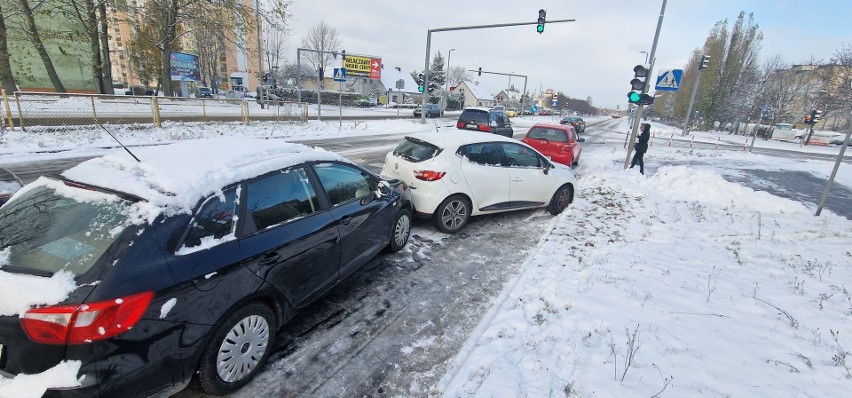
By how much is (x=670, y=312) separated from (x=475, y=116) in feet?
47.0

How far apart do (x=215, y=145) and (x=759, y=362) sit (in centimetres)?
501

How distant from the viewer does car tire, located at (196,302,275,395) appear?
2.44m

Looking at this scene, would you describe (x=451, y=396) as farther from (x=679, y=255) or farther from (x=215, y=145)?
(x=679, y=255)

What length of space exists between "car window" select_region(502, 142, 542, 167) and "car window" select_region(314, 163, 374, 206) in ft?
9.96

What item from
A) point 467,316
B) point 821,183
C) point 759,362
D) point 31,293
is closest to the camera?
point 31,293

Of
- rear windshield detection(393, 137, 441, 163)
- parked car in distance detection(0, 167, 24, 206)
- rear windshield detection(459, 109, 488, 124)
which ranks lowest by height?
parked car in distance detection(0, 167, 24, 206)

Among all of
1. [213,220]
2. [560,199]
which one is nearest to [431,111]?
[560,199]

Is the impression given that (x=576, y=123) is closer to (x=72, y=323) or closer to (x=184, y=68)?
(x=184, y=68)

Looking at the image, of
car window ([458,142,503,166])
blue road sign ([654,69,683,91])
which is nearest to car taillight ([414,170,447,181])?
car window ([458,142,503,166])

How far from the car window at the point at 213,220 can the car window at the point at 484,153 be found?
3827mm

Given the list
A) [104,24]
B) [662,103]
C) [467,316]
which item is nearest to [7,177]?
[467,316]

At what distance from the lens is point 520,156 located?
6.72m

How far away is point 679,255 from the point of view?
209 inches

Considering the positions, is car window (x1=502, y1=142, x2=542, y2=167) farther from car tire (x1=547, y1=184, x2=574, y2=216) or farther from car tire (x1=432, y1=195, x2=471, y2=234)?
car tire (x1=432, y1=195, x2=471, y2=234)
